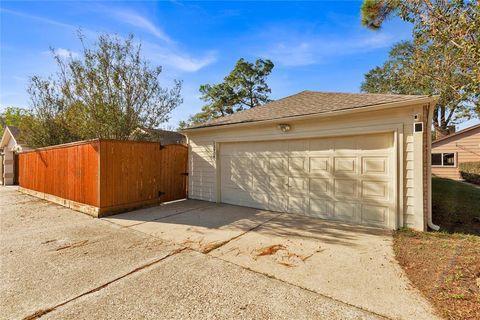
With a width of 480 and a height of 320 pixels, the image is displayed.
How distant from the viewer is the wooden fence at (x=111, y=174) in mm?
6238

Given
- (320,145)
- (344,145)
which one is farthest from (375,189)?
(320,145)

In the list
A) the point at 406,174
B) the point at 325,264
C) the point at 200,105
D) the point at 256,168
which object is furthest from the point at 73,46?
the point at 200,105

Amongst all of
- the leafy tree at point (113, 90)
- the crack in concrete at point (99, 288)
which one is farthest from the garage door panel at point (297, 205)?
the leafy tree at point (113, 90)

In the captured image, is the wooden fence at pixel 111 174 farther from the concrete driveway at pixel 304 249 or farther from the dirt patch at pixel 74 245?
the dirt patch at pixel 74 245

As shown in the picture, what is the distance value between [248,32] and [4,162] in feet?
58.0

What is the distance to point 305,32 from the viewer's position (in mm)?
7676

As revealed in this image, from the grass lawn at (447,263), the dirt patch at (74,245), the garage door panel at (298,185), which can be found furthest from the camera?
the garage door panel at (298,185)

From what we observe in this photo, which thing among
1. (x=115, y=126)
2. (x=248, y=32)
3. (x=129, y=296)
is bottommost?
(x=129, y=296)

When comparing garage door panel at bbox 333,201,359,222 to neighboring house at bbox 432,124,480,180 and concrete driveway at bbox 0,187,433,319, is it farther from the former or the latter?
neighboring house at bbox 432,124,480,180

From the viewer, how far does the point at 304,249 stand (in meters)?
3.84

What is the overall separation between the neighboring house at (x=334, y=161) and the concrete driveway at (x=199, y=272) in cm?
69

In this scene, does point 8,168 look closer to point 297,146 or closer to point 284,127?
point 284,127

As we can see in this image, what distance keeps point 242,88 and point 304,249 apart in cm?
1825

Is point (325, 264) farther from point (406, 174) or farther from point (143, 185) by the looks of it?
point (143, 185)
